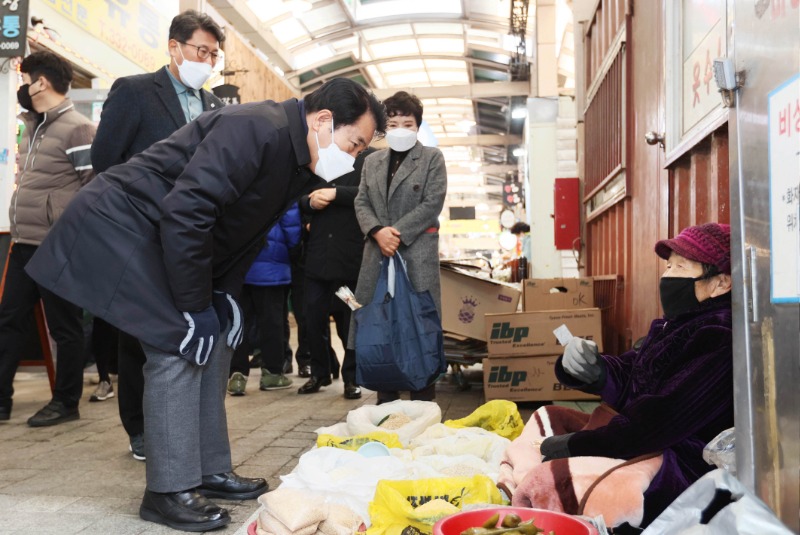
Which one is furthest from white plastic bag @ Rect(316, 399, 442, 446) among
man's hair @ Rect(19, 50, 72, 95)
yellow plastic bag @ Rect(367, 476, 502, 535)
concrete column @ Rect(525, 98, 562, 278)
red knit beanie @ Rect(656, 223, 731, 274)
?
concrete column @ Rect(525, 98, 562, 278)

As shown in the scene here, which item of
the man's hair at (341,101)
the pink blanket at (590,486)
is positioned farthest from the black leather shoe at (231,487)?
the man's hair at (341,101)

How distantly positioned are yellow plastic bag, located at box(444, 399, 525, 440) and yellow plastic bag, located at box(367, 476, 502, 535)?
1066 mm

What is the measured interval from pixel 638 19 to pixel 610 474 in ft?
9.91

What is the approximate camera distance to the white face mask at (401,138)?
4.31 metres

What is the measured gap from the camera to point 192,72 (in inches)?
138

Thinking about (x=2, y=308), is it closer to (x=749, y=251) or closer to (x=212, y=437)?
(x=212, y=437)

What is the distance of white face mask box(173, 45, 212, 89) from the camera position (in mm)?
3490

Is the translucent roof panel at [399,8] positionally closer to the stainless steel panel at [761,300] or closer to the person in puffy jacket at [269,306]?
the person in puffy jacket at [269,306]

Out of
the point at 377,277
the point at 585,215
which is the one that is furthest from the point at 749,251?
the point at 585,215

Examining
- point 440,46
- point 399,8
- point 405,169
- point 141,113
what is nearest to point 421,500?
point 141,113

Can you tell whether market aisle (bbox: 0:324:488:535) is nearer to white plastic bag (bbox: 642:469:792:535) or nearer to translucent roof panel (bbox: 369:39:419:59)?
white plastic bag (bbox: 642:469:792:535)

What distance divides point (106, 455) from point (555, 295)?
9.89ft

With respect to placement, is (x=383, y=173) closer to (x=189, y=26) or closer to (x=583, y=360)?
(x=189, y=26)

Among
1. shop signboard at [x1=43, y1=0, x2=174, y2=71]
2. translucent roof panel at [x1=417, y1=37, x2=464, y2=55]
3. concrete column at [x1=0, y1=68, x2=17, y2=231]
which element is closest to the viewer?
concrete column at [x1=0, y1=68, x2=17, y2=231]
